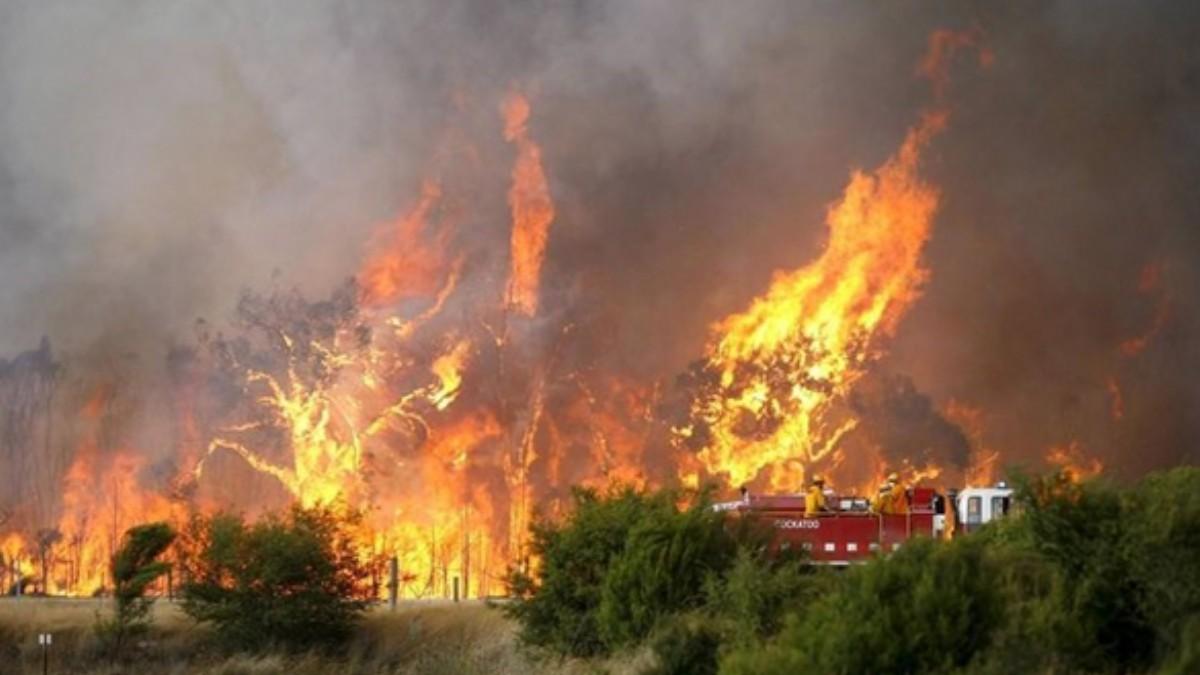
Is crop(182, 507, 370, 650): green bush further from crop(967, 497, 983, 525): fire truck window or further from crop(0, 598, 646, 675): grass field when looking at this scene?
crop(967, 497, 983, 525): fire truck window

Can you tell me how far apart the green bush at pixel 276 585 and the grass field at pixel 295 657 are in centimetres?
66

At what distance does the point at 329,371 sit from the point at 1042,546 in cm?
3938

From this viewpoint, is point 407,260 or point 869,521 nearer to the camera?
point 869,521

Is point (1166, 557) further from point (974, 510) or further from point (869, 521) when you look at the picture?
point (974, 510)

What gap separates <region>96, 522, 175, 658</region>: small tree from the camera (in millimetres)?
43312

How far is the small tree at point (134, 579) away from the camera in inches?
1705

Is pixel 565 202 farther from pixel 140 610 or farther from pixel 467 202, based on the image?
pixel 140 610

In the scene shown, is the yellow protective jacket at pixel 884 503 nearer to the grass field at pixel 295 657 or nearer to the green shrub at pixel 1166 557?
the grass field at pixel 295 657

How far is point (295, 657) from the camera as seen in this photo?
4291 cm

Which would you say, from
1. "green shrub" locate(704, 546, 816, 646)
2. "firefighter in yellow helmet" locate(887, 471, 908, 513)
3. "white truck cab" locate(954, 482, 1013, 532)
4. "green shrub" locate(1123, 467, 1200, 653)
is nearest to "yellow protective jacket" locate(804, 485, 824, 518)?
"firefighter in yellow helmet" locate(887, 471, 908, 513)

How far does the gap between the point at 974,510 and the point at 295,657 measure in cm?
1566

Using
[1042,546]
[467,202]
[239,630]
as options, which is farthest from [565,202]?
[1042,546]

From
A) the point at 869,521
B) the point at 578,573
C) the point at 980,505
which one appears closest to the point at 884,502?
the point at 869,521

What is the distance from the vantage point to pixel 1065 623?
85.3 ft
